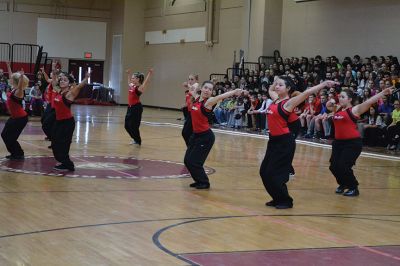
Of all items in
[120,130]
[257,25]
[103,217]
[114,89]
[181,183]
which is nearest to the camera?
[103,217]

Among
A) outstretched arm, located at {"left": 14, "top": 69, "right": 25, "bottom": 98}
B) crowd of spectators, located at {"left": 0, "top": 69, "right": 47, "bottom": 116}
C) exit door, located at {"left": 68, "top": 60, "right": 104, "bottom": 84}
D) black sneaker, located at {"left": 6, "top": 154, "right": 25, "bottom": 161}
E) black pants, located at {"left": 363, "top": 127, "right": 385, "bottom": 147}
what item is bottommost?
black sneaker, located at {"left": 6, "top": 154, "right": 25, "bottom": 161}

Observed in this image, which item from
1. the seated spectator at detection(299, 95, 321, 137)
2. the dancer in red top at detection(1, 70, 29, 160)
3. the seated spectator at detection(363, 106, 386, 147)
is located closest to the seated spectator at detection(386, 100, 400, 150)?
the seated spectator at detection(363, 106, 386, 147)

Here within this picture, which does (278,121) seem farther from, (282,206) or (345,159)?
(345,159)

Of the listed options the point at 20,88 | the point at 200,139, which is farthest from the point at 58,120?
the point at 200,139

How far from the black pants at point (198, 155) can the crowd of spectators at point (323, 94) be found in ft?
21.6

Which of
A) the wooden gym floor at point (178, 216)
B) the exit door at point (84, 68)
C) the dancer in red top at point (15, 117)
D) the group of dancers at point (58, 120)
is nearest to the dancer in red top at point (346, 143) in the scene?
the wooden gym floor at point (178, 216)

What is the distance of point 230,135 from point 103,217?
1546 centimetres

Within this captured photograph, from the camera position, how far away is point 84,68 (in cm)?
4325

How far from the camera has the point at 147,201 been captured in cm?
955

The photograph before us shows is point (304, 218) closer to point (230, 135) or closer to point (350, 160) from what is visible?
point (350, 160)

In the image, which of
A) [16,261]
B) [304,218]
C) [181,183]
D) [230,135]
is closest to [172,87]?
[230,135]

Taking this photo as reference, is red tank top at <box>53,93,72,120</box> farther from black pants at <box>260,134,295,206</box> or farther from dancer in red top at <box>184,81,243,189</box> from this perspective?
black pants at <box>260,134,295,206</box>

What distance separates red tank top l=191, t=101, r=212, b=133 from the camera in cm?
1088

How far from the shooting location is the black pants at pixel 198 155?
10875mm
